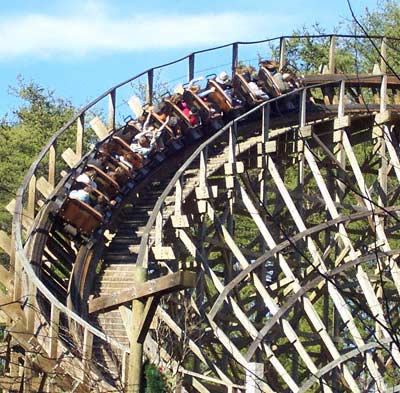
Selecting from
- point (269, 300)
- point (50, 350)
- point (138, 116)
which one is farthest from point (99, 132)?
point (50, 350)

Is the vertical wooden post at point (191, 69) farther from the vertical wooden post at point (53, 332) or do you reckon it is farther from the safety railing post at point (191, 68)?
the vertical wooden post at point (53, 332)

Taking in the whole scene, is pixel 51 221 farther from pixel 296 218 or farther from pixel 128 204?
pixel 296 218

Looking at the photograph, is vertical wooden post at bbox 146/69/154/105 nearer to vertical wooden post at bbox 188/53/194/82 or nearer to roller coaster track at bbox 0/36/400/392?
roller coaster track at bbox 0/36/400/392

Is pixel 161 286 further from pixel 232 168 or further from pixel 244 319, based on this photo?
pixel 232 168

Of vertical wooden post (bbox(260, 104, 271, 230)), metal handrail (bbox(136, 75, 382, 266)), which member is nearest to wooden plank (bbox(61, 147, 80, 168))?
metal handrail (bbox(136, 75, 382, 266))

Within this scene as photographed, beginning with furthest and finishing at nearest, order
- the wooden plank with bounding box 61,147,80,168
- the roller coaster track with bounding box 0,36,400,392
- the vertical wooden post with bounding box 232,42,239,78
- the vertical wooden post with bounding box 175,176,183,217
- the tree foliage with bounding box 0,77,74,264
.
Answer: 1. the tree foliage with bounding box 0,77,74,264
2. the vertical wooden post with bounding box 232,42,239,78
3. the wooden plank with bounding box 61,147,80,168
4. the vertical wooden post with bounding box 175,176,183,217
5. the roller coaster track with bounding box 0,36,400,392

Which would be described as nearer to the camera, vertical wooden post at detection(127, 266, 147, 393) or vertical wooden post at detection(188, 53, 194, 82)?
vertical wooden post at detection(127, 266, 147, 393)

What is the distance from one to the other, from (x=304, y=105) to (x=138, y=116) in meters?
2.39

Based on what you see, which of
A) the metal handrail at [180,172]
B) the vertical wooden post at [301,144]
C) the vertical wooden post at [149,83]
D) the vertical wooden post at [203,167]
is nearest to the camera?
the metal handrail at [180,172]

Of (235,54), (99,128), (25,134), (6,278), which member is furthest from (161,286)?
(25,134)

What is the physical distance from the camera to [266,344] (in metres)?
16.4

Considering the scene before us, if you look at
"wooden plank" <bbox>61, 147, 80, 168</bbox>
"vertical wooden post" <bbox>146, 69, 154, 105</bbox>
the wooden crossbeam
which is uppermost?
"vertical wooden post" <bbox>146, 69, 154, 105</bbox>

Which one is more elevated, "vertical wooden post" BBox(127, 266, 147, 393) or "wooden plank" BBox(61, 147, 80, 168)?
"wooden plank" BBox(61, 147, 80, 168)

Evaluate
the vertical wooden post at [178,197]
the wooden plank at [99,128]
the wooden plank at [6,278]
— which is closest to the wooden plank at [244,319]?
the vertical wooden post at [178,197]
